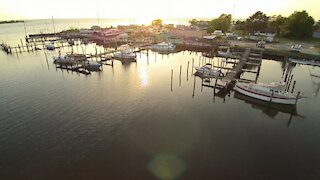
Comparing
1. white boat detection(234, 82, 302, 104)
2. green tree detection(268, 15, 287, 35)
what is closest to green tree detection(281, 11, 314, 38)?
green tree detection(268, 15, 287, 35)

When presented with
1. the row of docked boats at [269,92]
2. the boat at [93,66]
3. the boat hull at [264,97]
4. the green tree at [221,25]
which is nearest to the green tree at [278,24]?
the green tree at [221,25]

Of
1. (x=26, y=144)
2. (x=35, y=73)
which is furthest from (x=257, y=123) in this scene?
(x=35, y=73)

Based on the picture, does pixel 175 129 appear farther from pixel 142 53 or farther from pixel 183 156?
pixel 142 53

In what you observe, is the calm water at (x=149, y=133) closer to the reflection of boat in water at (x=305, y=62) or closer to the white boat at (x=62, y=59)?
the reflection of boat in water at (x=305, y=62)

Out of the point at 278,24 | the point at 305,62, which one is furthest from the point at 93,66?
the point at 278,24

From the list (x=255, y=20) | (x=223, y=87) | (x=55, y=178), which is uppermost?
(x=255, y=20)

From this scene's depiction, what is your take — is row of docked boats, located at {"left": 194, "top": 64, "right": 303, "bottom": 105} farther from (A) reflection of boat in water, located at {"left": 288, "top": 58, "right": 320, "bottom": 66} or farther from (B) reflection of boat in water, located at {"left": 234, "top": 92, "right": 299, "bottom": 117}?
(A) reflection of boat in water, located at {"left": 288, "top": 58, "right": 320, "bottom": 66}
